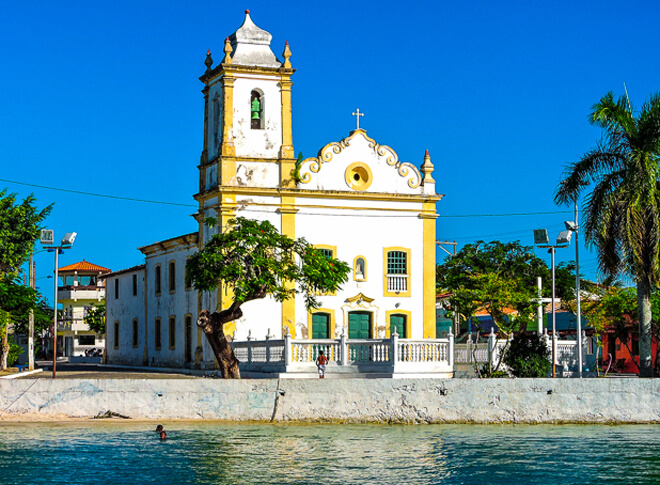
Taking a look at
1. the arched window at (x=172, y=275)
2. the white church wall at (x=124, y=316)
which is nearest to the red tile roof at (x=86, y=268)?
the white church wall at (x=124, y=316)

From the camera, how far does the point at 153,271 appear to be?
4688 centimetres

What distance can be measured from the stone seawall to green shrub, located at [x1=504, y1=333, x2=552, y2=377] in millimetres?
5956

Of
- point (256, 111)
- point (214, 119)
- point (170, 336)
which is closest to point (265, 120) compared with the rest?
point (256, 111)

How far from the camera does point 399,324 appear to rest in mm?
40438

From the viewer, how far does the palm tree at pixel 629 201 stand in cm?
2614

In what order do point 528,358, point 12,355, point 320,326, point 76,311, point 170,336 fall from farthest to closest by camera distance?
1. point 76,311
2. point 12,355
3. point 170,336
4. point 320,326
5. point 528,358

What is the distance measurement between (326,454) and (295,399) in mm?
3380


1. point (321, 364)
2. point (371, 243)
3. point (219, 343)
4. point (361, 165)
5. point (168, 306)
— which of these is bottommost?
point (321, 364)

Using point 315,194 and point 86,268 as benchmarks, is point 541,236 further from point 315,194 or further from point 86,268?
point 86,268

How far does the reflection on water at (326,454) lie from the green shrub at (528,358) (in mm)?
6265

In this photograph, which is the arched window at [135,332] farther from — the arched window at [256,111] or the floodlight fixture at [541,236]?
the floodlight fixture at [541,236]

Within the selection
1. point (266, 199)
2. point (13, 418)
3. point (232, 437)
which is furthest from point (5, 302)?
point (232, 437)

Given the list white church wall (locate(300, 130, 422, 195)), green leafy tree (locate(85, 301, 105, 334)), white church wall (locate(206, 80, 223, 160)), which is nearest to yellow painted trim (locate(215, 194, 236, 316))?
white church wall (locate(206, 80, 223, 160))

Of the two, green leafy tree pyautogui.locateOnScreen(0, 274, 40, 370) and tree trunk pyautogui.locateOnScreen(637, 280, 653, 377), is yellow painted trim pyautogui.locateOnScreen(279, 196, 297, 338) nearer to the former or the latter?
green leafy tree pyautogui.locateOnScreen(0, 274, 40, 370)
